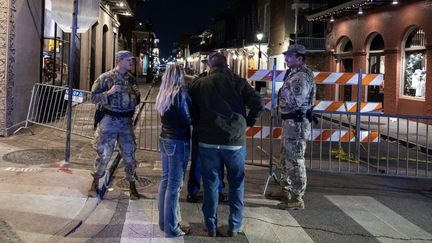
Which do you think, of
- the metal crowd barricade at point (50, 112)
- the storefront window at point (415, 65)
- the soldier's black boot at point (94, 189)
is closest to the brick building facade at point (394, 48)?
the storefront window at point (415, 65)

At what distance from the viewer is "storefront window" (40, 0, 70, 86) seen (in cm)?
1440

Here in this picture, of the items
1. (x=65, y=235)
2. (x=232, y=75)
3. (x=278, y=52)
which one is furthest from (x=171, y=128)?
(x=278, y=52)

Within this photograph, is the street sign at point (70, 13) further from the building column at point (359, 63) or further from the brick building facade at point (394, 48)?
the building column at point (359, 63)

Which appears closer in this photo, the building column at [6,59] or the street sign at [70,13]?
the street sign at [70,13]

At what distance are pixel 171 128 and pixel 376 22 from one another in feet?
60.2

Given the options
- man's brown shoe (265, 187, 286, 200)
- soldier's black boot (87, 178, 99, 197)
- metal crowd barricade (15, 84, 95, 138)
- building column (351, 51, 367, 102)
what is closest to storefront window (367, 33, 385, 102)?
building column (351, 51, 367, 102)

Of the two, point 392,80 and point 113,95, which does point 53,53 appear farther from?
point 392,80

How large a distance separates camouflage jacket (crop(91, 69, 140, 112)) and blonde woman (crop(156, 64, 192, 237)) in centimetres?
137

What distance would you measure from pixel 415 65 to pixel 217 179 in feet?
51.6

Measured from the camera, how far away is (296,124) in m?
6.75

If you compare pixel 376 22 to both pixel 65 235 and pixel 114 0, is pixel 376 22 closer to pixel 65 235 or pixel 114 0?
pixel 114 0

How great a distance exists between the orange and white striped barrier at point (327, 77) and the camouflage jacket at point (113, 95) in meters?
2.29

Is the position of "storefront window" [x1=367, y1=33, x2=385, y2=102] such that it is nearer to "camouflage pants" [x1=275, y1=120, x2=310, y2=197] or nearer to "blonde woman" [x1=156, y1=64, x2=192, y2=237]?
"camouflage pants" [x1=275, y1=120, x2=310, y2=197]

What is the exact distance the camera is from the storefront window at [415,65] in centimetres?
1870
